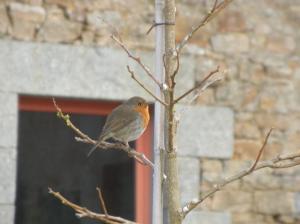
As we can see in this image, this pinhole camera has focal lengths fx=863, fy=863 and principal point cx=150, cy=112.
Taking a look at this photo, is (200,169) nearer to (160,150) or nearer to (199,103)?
(199,103)

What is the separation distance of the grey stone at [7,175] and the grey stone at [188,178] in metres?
1.12

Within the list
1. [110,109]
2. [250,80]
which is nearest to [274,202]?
[250,80]

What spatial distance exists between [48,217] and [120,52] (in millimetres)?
1157

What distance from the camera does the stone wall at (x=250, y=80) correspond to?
5777mm

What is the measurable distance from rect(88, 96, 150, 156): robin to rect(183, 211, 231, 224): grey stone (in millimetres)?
1349

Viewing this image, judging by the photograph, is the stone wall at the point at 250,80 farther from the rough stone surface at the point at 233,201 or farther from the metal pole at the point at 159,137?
the metal pole at the point at 159,137

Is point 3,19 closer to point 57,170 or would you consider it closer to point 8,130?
point 8,130

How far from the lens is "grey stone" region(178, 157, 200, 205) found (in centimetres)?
574

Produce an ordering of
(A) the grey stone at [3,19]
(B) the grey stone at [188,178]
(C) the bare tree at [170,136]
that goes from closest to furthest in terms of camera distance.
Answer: (C) the bare tree at [170,136], (A) the grey stone at [3,19], (B) the grey stone at [188,178]


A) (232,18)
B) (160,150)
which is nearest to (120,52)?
(232,18)

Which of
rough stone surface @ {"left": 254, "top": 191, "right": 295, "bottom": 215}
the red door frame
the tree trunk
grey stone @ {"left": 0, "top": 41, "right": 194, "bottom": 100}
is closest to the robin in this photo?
grey stone @ {"left": 0, "top": 41, "right": 194, "bottom": 100}

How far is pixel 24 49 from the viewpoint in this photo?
5328mm

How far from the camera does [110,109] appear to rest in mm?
5750

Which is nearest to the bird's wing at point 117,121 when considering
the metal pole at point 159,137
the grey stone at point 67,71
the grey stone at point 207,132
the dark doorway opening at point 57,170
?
the grey stone at point 67,71
